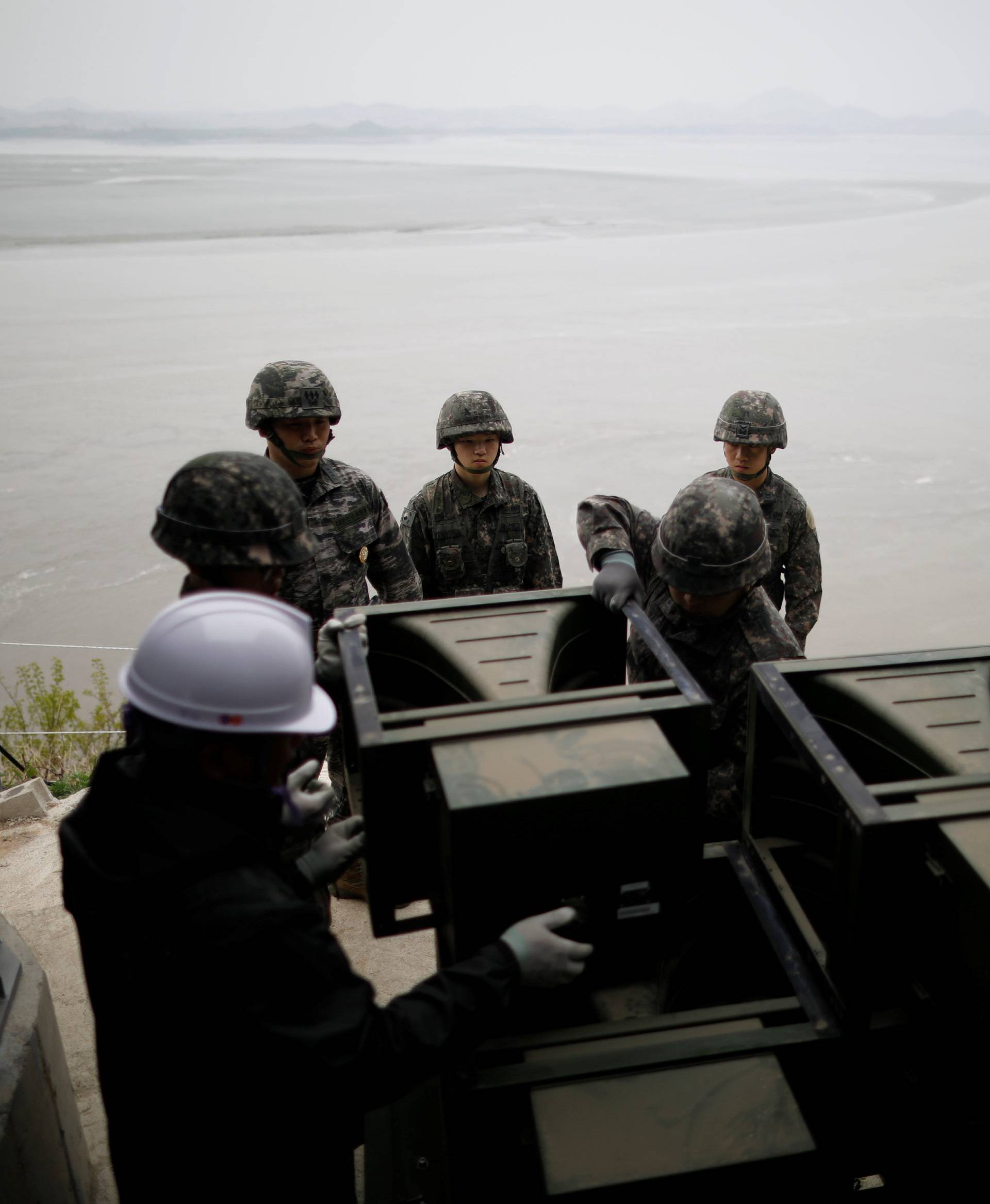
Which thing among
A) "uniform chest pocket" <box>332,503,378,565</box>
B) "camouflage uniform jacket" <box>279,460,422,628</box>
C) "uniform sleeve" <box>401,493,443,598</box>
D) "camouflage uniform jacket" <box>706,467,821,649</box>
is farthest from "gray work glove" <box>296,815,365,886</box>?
"camouflage uniform jacket" <box>706,467,821,649</box>

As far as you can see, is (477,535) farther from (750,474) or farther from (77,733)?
(77,733)

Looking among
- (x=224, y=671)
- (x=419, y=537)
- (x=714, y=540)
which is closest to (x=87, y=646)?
(x=419, y=537)

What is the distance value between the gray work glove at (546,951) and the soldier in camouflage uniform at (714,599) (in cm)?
83

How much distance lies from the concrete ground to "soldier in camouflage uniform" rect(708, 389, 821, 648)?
6.46 feet

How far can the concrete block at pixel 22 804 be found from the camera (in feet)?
15.1

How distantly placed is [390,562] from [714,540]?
1.67 m

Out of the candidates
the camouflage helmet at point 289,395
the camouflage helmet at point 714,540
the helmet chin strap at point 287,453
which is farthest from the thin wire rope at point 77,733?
the camouflage helmet at point 714,540

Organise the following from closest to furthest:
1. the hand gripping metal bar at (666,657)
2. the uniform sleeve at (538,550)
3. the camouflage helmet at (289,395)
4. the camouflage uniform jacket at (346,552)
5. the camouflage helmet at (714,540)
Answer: the hand gripping metal bar at (666,657) < the camouflage helmet at (714,540) < the camouflage helmet at (289,395) < the camouflage uniform jacket at (346,552) < the uniform sleeve at (538,550)

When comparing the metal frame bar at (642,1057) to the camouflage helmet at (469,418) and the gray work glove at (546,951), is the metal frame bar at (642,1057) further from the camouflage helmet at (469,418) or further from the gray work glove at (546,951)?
the camouflage helmet at (469,418)

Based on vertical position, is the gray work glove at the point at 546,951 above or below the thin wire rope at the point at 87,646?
above

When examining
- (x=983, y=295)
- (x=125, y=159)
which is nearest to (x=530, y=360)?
(x=983, y=295)

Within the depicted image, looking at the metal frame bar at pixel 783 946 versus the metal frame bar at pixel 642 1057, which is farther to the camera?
the metal frame bar at pixel 783 946

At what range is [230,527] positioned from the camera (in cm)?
254

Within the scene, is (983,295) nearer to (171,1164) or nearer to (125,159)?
(171,1164)
